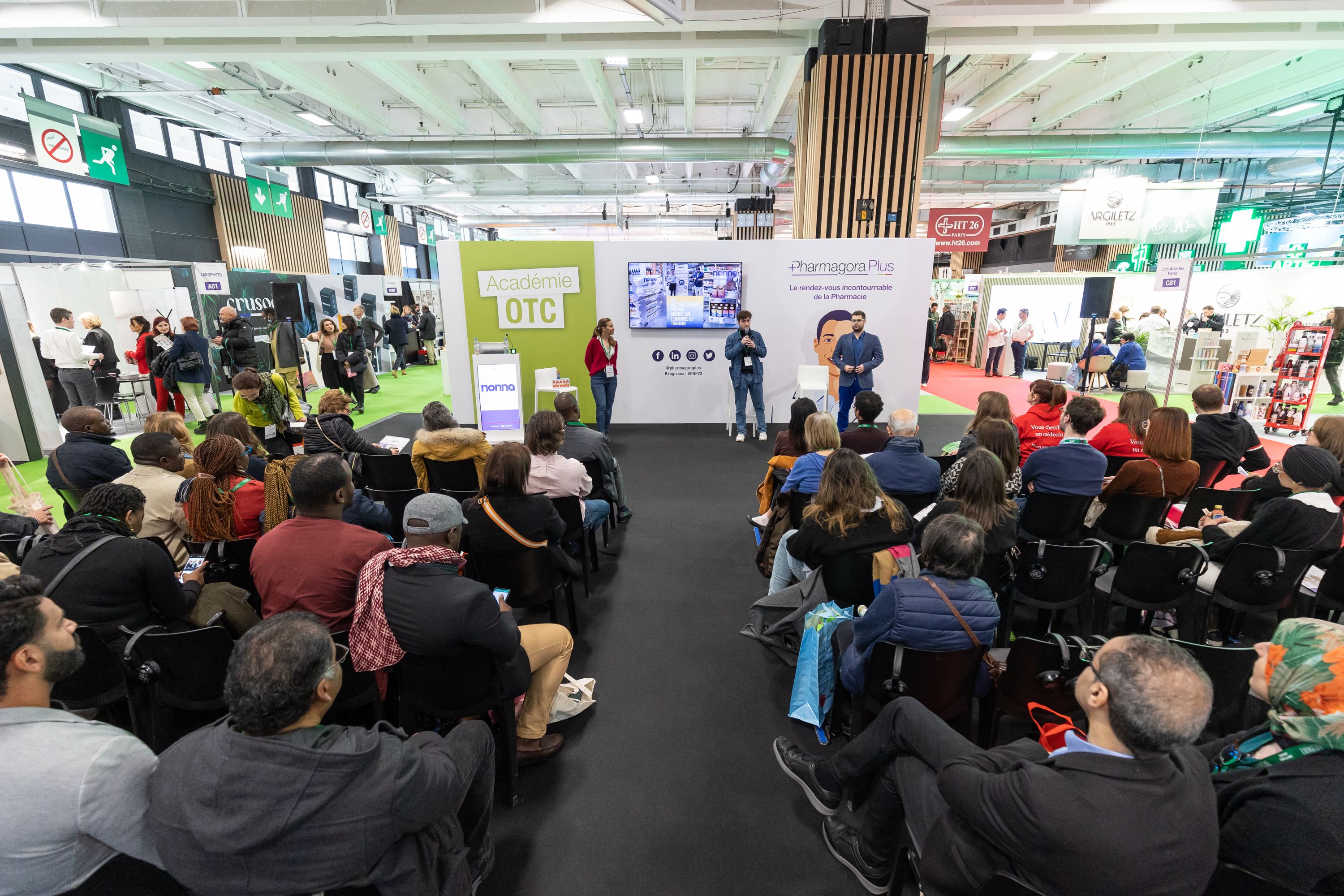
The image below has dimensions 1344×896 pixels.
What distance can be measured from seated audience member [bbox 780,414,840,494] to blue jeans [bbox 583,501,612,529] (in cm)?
137

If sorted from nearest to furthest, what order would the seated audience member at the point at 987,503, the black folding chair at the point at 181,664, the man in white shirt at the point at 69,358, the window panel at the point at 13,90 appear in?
the black folding chair at the point at 181,664
the seated audience member at the point at 987,503
the man in white shirt at the point at 69,358
the window panel at the point at 13,90

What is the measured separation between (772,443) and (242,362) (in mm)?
7125

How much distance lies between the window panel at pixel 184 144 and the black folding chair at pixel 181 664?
13387mm

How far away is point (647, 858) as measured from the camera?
2.17m

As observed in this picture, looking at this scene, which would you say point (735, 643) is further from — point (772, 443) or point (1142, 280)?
point (1142, 280)

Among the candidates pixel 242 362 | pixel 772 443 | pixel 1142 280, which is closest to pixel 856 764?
pixel 772 443

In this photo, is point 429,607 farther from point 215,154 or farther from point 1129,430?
point 215,154

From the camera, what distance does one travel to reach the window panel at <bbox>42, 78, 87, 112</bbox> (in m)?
9.18

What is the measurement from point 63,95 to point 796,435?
1302 cm

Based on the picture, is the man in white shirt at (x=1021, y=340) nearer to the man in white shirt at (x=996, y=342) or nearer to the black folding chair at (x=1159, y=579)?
the man in white shirt at (x=996, y=342)

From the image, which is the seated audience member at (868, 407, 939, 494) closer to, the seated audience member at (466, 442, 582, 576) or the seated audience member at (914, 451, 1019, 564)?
the seated audience member at (914, 451, 1019, 564)

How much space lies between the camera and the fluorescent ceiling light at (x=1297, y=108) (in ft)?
32.2

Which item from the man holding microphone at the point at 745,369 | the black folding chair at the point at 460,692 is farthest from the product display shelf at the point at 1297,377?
the black folding chair at the point at 460,692

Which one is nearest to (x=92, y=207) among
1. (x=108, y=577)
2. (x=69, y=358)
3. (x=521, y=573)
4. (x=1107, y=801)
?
(x=69, y=358)
